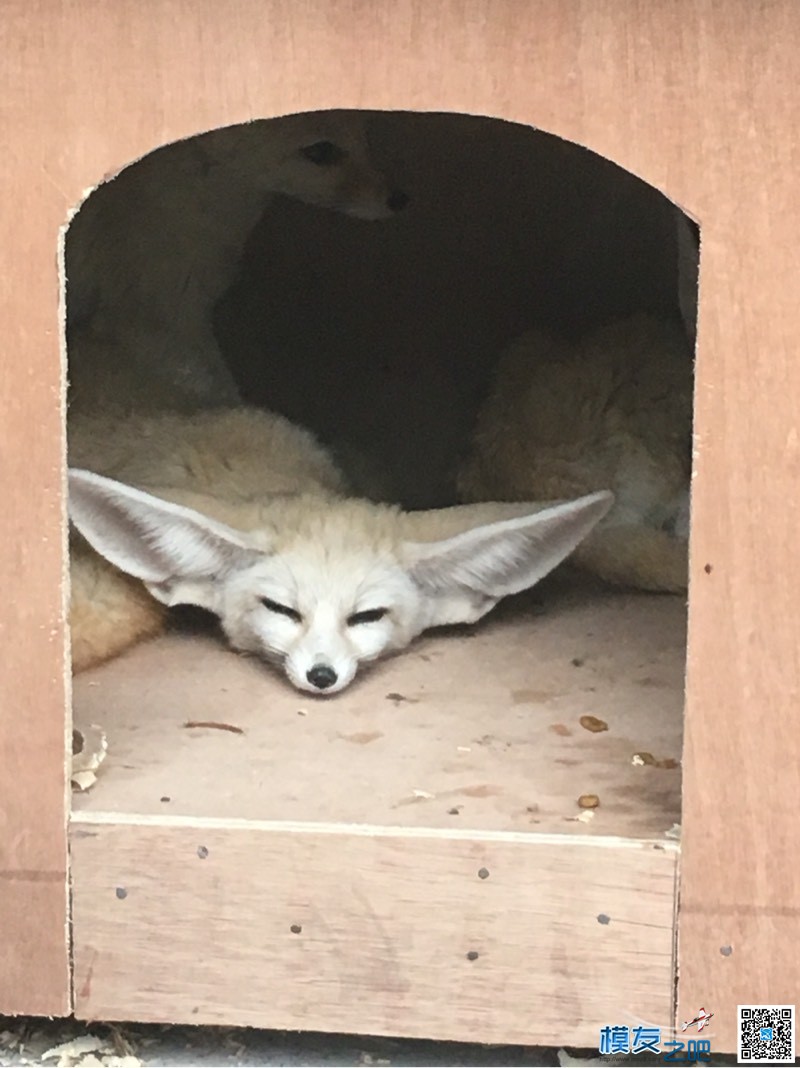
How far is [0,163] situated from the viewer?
1546 mm

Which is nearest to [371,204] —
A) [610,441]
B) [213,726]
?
[610,441]

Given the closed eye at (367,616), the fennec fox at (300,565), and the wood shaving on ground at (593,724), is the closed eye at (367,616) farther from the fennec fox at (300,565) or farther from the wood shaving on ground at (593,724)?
the wood shaving on ground at (593,724)

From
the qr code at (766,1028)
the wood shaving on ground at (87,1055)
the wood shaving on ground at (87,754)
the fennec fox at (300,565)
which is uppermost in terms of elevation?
the fennec fox at (300,565)

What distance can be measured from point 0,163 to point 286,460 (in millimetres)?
1087

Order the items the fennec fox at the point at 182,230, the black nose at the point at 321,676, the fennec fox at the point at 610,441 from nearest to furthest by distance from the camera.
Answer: the black nose at the point at 321,676, the fennec fox at the point at 610,441, the fennec fox at the point at 182,230

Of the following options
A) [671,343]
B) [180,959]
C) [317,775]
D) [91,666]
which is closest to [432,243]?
[671,343]

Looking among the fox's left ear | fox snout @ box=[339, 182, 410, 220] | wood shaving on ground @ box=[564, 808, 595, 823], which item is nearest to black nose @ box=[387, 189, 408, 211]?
fox snout @ box=[339, 182, 410, 220]

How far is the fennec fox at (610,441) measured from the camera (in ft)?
8.09

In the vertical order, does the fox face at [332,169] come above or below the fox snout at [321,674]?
above

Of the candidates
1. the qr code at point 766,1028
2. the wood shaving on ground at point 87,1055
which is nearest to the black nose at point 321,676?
the wood shaving on ground at point 87,1055

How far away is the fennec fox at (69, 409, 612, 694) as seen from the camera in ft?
6.98

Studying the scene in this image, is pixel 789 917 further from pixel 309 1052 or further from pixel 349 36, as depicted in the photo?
pixel 349 36

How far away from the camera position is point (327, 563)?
218cm

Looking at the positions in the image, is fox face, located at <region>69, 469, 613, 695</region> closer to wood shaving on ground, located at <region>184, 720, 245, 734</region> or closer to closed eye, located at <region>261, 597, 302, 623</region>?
closed eye, located at <region>261, 597, 302, 623</region>
